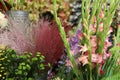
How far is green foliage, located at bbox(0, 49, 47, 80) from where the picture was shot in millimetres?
2965

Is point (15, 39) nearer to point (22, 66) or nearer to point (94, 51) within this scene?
point (22, 66)

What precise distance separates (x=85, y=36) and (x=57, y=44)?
0.71m

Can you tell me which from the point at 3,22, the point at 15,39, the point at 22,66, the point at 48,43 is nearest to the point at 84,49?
the point at 22,66

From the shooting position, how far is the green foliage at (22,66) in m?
2.96

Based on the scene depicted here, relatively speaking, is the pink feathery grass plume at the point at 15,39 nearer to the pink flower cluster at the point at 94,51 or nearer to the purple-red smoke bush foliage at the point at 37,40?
the purple-red smoke bush foliage at the point at 37,40

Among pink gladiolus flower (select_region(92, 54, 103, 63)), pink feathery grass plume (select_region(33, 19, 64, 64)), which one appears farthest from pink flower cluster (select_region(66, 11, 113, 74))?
pink feathery grass plume (select_region(33, 19, 64, 64))

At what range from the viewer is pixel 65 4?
16.7 feet

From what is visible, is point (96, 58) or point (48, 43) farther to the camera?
point (48, 43)

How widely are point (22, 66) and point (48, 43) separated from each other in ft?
1.92

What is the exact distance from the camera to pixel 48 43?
11.4ft

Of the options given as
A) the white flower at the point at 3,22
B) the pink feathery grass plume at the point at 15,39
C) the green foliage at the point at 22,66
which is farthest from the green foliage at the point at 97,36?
the white flower at the point at 3,22

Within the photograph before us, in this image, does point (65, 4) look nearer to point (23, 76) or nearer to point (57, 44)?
point (57, 44)

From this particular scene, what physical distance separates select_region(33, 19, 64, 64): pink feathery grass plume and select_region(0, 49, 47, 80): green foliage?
31 centimetres

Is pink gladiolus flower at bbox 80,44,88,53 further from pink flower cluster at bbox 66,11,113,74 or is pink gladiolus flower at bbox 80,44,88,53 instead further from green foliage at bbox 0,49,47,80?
green foliage at bbox 0,49,47,80
